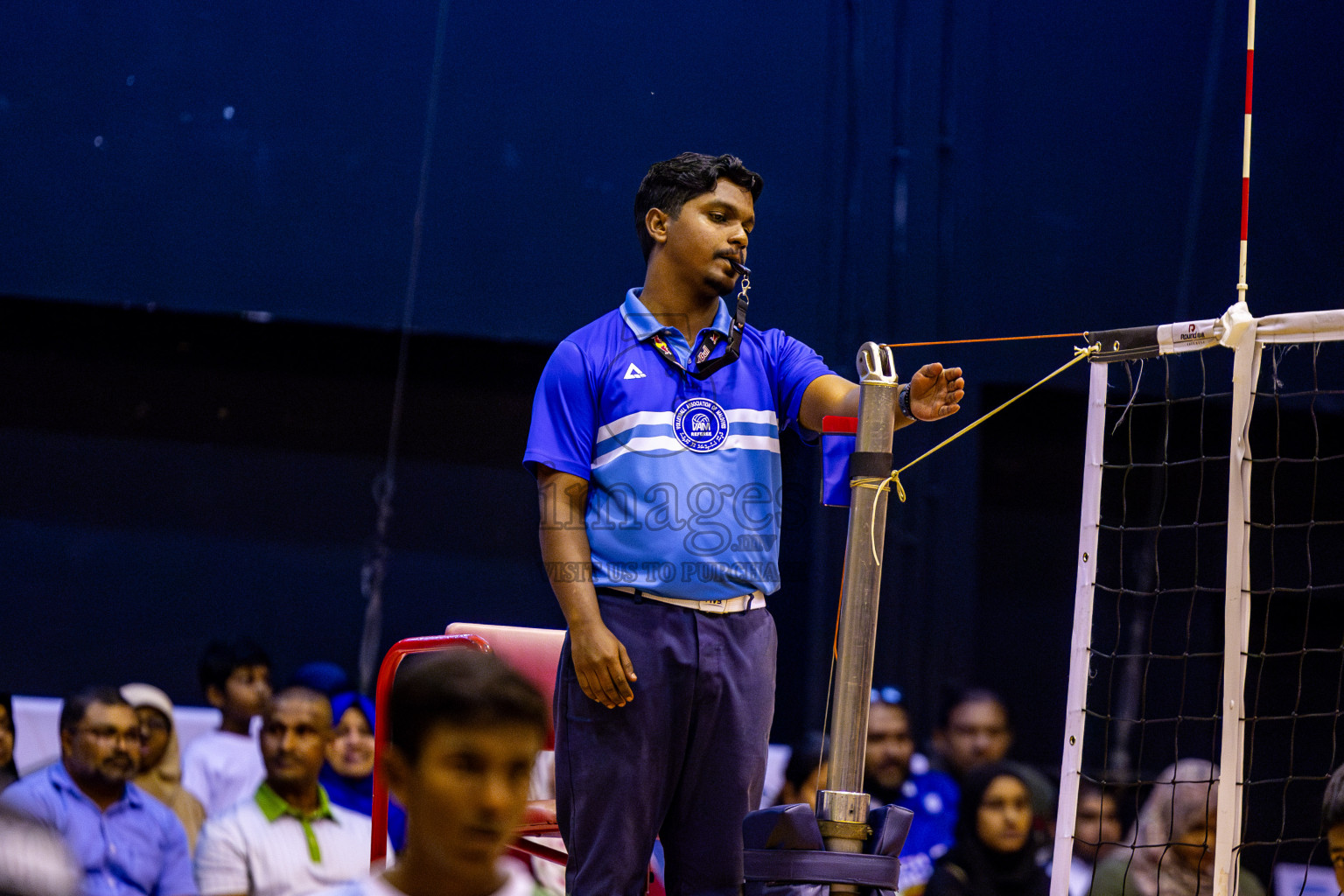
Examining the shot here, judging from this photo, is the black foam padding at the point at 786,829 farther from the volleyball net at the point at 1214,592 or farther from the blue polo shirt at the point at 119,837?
the volleyball net at the point at 1214,592

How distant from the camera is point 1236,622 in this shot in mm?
2699

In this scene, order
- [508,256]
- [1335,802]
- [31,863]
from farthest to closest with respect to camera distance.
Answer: [508,256] < [1335,802] < [31,863]

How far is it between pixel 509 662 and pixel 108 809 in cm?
223

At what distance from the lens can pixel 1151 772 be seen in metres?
5.38

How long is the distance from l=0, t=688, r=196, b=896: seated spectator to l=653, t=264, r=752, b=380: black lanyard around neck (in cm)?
247

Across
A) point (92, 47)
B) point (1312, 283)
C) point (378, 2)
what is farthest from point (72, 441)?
point (1312, 283)

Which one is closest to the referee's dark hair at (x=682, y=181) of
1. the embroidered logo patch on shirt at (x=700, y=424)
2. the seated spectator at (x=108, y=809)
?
the embroidered logo patch on shirt at (x=700, y=424)

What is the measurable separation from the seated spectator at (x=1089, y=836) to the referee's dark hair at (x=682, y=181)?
90.5 inches

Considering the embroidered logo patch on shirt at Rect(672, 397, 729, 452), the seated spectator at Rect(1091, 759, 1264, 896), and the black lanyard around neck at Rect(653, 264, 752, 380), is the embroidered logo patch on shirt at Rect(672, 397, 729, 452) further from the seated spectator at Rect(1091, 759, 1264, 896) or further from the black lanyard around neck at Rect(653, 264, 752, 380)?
the seated spectator at Rect(1091, 759, 1264, 896)

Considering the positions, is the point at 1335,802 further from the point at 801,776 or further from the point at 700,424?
the point at 801,776

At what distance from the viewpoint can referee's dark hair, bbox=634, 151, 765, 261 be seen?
2.21 meters

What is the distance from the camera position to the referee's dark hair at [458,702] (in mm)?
1346

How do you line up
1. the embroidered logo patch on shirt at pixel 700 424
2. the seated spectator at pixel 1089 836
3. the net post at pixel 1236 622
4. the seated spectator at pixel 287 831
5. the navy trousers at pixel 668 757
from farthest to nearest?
1. the seated spectator at pixel 1089 836
2. the seated spectator at pixel 287 831
3. the net post at pixel 1236 622
4. the embroidered logo patch on shirt at pixel 700 424
5. the navy trousers at pixel 668 757

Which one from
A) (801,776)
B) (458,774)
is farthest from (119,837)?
(458,774)
